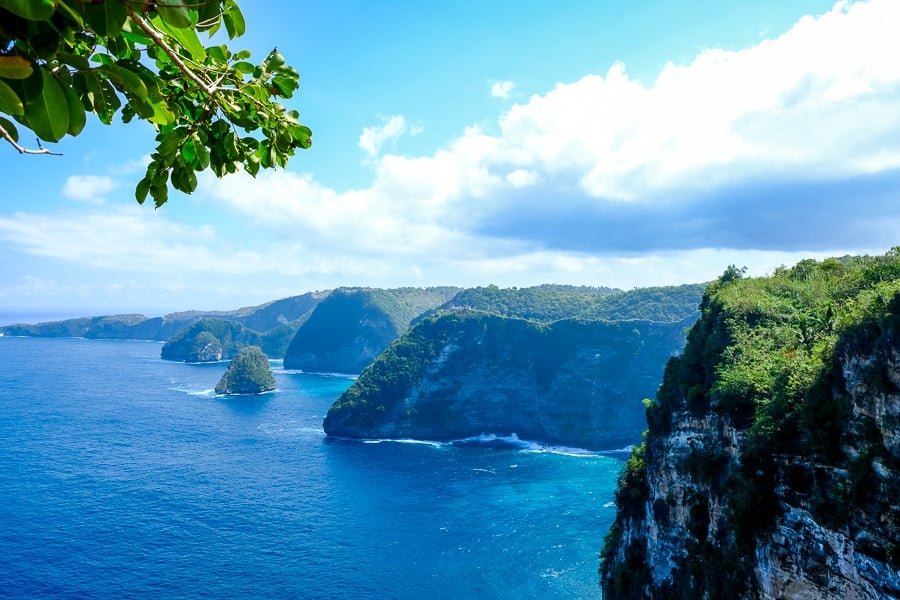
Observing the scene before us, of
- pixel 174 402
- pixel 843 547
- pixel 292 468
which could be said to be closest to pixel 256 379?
pixel 174 402

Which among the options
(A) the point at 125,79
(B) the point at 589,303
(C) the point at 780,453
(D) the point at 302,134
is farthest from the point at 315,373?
(A) the point at 125,79

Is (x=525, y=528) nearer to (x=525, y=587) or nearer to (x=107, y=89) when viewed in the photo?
(x=525, y=587)

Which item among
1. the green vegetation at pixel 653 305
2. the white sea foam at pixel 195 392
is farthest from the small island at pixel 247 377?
the green vegetation at pixel 653 305

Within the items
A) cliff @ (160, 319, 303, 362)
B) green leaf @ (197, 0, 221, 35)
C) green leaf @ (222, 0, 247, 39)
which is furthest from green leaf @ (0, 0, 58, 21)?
cliff @ (160, 319, 303, 362)

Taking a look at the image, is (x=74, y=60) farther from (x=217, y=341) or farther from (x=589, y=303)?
(x=217, y=341)

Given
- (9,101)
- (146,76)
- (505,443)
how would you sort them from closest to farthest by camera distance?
(9,101) < (146,76) < (505,443)

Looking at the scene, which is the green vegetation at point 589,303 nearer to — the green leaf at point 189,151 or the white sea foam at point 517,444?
the white sea foam at point 517,444
